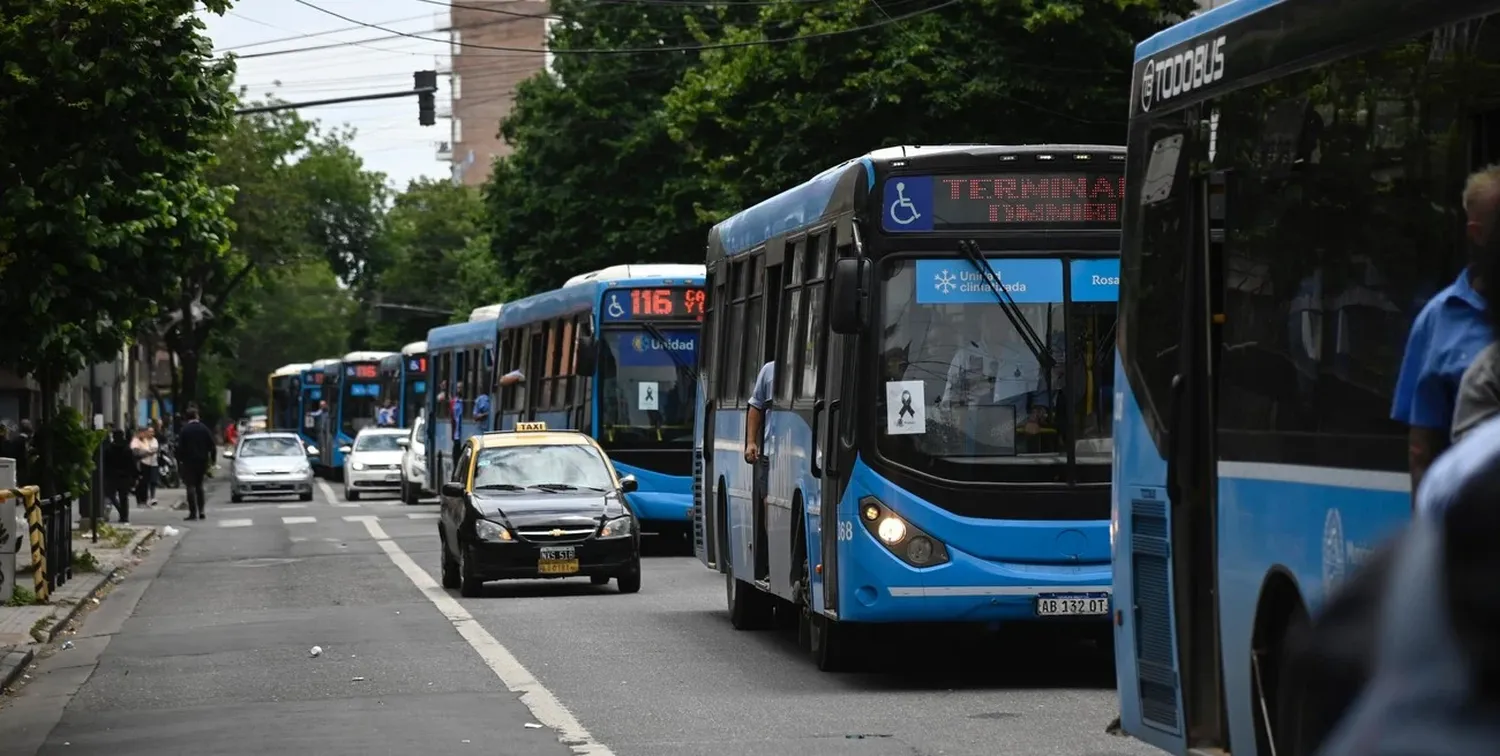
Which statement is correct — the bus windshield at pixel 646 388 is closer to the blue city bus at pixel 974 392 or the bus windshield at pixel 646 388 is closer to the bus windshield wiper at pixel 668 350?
the bus windshield wiper at pixel 668 350

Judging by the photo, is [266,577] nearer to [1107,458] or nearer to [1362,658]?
[1107,458]

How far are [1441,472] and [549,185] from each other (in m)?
53.8

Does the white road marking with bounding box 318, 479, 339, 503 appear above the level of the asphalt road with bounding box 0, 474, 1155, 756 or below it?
above

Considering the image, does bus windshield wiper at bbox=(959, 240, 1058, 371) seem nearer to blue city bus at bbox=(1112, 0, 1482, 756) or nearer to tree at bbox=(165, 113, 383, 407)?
blue city bus at bbox=(1112, 0, 1482, 756)

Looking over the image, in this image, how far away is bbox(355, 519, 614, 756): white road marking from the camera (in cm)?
1140

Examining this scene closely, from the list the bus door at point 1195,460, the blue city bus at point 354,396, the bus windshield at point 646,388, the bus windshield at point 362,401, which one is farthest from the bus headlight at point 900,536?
the bus windshield at point 362,401

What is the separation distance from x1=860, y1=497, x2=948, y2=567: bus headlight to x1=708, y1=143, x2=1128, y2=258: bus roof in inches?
64.6

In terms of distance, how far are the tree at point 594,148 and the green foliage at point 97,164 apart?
89.9 feet

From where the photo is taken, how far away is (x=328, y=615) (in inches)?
819

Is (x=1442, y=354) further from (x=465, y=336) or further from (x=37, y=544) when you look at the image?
(x=465, y=336)

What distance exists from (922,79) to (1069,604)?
2290 cm

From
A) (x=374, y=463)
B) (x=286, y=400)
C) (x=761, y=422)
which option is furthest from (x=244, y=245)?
(x=761, y=422)

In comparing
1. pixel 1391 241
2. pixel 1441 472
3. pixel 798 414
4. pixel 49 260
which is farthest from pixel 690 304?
pixel 1441 472

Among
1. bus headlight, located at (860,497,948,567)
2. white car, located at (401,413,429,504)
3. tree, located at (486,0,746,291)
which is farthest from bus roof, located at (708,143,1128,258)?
tree, located at (486,0,746,291)
